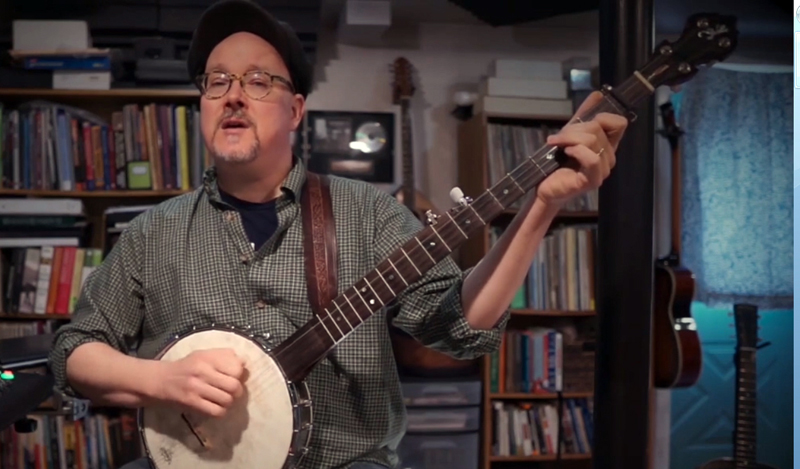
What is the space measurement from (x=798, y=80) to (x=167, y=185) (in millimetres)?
2130

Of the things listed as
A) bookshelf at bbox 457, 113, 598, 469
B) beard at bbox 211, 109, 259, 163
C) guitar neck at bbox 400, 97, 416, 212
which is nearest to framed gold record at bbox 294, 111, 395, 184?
guitar neck at bbox 400, 97, 416, 212

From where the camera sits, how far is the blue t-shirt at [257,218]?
126cm

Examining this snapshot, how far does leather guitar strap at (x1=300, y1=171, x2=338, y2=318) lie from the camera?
3.88 ft

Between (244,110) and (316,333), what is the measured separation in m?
0.42

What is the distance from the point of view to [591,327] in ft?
9.56

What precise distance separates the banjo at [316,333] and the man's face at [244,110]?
0.32m

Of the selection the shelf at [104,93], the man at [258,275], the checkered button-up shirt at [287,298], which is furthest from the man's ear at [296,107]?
the shelf at [104,93]

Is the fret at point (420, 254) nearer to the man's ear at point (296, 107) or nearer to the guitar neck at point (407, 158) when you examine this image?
the man's ear at point (296, 107)

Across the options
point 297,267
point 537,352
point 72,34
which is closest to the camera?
point 297,267

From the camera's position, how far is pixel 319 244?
122 centimetres

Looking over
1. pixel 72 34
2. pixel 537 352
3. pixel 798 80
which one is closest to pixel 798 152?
pixel 798 80

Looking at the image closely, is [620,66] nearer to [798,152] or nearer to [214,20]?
[798,152]

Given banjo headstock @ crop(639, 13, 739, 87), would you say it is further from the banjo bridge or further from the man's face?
the banjo bridge

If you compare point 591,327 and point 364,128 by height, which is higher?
point 364,128
